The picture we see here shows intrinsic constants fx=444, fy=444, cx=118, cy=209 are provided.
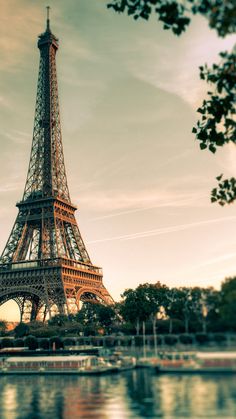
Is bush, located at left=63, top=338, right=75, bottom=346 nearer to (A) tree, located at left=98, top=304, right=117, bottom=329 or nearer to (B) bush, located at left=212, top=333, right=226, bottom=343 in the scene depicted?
(A) tree, located at left=98, top=304, right=117, bottom=329

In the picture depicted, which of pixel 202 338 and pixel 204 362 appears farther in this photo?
pixel 202 338

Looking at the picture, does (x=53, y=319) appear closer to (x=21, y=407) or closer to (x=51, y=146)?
(x=51, y=146)

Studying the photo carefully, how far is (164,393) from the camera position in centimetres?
1959

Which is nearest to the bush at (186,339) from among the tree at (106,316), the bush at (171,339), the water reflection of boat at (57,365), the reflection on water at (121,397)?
the bush at (171,339)

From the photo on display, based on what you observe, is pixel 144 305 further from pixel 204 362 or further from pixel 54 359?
pixel 204 362

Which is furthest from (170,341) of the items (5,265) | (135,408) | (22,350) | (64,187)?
(64,187)

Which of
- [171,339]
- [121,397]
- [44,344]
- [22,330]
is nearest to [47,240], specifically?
[22,330]

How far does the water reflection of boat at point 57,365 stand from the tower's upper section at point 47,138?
5361cm

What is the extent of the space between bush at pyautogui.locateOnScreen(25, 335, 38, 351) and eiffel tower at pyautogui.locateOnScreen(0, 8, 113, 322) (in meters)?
15.7

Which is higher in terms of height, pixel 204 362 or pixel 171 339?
pixel 171 339

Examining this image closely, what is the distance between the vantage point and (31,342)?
74.6 meters

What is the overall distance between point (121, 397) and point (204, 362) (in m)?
21.3

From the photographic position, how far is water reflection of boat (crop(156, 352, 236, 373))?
1112 centimetres

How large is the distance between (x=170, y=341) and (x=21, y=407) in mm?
21488
